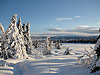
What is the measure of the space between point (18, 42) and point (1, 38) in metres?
2.55

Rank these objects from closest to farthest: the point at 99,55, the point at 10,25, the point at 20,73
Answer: the point at 99,55 < the point at 20,73 < the point at 10,25

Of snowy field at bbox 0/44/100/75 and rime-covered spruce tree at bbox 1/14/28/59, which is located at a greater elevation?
rime-covered spruce tree at bbox 1/14/28/59

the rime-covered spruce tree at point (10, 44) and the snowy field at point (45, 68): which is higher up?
the rime-covered spruce tree at point (10, 44)

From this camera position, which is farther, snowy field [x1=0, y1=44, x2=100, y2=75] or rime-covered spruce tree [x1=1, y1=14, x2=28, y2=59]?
rime-covered spruce tree [x1=1, y1=14, x2=28, y2=59]

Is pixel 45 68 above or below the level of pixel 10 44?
below

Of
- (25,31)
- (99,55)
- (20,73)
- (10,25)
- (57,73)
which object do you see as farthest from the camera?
(25,31)

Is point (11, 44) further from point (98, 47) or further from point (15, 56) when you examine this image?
point (98, 47)

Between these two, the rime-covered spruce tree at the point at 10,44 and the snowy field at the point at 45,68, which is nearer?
the snowy field at the point at 45,68

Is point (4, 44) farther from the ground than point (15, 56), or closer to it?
farther from the ground

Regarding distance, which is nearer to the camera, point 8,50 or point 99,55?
point 99,55

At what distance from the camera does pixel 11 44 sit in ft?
47.4

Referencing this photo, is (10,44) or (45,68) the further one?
(10,44)

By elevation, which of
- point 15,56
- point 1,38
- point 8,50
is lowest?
point 15,56

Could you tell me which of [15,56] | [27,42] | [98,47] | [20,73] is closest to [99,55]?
[98,47]
